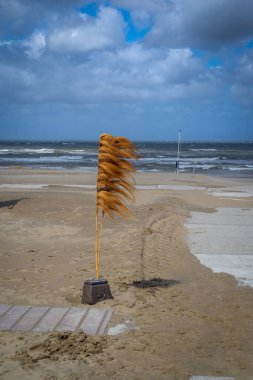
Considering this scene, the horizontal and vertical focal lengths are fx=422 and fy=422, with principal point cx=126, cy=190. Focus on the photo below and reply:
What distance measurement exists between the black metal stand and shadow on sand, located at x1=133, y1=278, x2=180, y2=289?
2.48 feet

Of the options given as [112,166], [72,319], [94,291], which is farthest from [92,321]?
[112,166]

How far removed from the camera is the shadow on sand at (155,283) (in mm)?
6066

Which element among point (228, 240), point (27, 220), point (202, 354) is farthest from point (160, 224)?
point (202, 354)

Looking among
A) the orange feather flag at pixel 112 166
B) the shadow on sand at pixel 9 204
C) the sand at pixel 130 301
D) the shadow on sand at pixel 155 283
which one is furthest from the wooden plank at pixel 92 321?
the shadow on sand at pixel 9 204

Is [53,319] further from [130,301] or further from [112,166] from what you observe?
[112,166]

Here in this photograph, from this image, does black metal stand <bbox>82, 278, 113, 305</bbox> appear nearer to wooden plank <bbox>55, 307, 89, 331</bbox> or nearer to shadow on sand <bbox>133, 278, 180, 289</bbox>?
wooden plank <bbox>55, 307, 89, 331</bbox>

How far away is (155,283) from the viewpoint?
6234 mm

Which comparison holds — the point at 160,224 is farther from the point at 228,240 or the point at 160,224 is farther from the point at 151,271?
the point at 151,271

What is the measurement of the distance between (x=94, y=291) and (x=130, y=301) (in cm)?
52

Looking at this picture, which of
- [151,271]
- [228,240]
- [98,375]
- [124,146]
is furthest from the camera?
[228,240]

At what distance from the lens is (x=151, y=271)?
6.86 metres

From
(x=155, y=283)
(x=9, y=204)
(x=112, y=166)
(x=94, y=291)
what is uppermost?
(x=112, y=166)

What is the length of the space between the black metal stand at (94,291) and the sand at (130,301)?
10 cm

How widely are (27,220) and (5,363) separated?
7.53m
